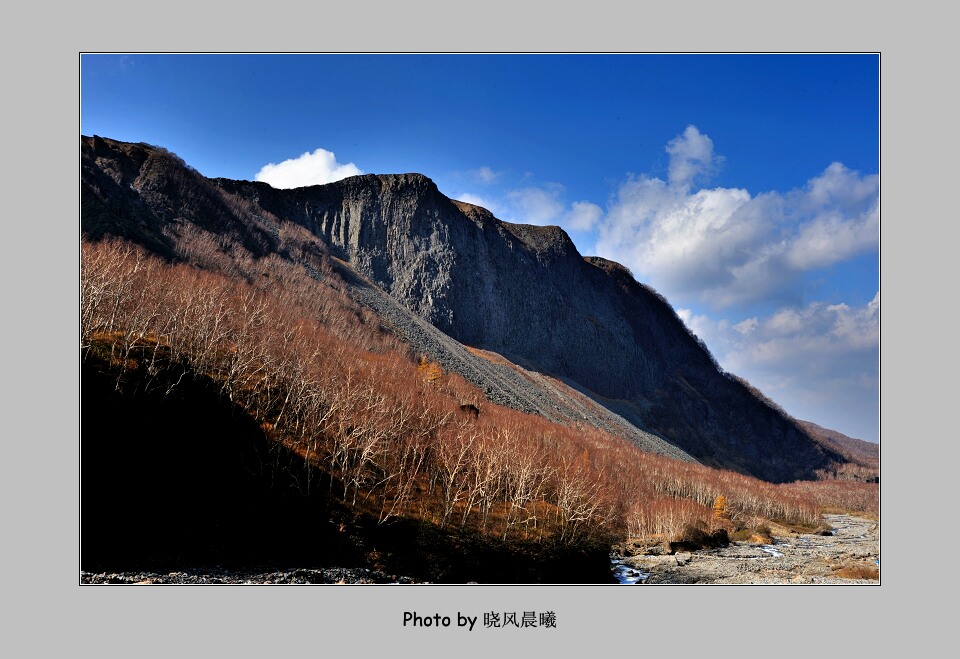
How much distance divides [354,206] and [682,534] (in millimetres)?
57254

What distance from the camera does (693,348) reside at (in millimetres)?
107250

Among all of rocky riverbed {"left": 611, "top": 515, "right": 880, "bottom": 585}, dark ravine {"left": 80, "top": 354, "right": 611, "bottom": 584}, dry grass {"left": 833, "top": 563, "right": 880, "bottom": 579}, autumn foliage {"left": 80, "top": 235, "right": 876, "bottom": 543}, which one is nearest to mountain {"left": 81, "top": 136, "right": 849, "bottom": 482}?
autumn foliage {"left": 80, "top": 235, "right": 876, "bottom": 543}

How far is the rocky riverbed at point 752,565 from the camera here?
45.8 feet

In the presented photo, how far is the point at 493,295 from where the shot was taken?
7162 cm

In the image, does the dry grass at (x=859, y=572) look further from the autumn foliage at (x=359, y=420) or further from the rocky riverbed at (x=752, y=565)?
the autumn foliage at (x=359, y=420)

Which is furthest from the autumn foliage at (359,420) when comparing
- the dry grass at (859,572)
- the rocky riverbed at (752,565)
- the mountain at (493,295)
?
the mountain at (493,295)

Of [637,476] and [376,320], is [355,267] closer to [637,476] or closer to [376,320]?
[376,320]

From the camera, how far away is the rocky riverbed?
45.8ft

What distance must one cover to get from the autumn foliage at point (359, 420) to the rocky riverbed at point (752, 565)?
7.84 ft

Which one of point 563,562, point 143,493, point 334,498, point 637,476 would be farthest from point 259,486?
point 637,476

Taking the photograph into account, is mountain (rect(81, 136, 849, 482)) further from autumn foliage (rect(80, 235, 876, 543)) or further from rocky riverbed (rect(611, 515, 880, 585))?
rocky riverbed (rect(611, 515, 880, 585))

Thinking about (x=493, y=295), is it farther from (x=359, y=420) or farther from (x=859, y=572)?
(x=859, y=572)

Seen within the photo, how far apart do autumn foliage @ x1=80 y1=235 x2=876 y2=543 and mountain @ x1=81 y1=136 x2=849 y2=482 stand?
12468 mm

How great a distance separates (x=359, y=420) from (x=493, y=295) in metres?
53.9
